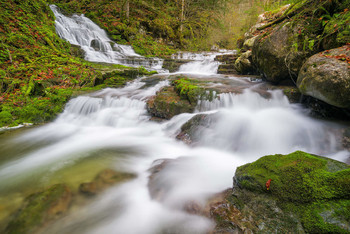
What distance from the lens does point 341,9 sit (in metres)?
4.04

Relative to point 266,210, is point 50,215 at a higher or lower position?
lower

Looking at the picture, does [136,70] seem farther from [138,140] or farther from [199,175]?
[199,175]

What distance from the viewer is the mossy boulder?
1313mm

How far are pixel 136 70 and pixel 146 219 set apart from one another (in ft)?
27.5

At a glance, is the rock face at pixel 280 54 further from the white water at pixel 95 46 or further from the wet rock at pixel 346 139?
the white water at pixel 95 46

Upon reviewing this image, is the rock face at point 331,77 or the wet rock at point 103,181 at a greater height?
the rock face at point 331,77

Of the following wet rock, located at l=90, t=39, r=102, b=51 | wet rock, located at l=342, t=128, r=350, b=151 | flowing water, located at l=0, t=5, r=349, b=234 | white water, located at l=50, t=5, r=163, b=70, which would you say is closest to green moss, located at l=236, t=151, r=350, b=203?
flowing water, located at l=0, t=5, r=349, b=234

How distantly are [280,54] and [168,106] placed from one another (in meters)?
3.83

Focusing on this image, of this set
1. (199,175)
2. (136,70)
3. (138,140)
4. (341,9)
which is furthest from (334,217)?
(136,70)

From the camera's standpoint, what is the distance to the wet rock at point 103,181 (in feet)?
8.13

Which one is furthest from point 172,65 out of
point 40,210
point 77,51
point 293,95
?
point 40,210

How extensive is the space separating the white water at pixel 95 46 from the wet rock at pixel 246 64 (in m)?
5.67

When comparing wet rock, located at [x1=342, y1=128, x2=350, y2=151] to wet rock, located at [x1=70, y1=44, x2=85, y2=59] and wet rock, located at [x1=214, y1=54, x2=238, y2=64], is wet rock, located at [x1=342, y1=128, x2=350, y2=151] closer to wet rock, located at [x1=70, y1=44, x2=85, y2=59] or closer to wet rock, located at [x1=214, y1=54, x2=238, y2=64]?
wet rock, located at [x1=214, y1=54, x2=238, y2=64]

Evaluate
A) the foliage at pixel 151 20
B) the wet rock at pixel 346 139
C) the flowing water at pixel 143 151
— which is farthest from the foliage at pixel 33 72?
the wet rock at pixel 346 139
